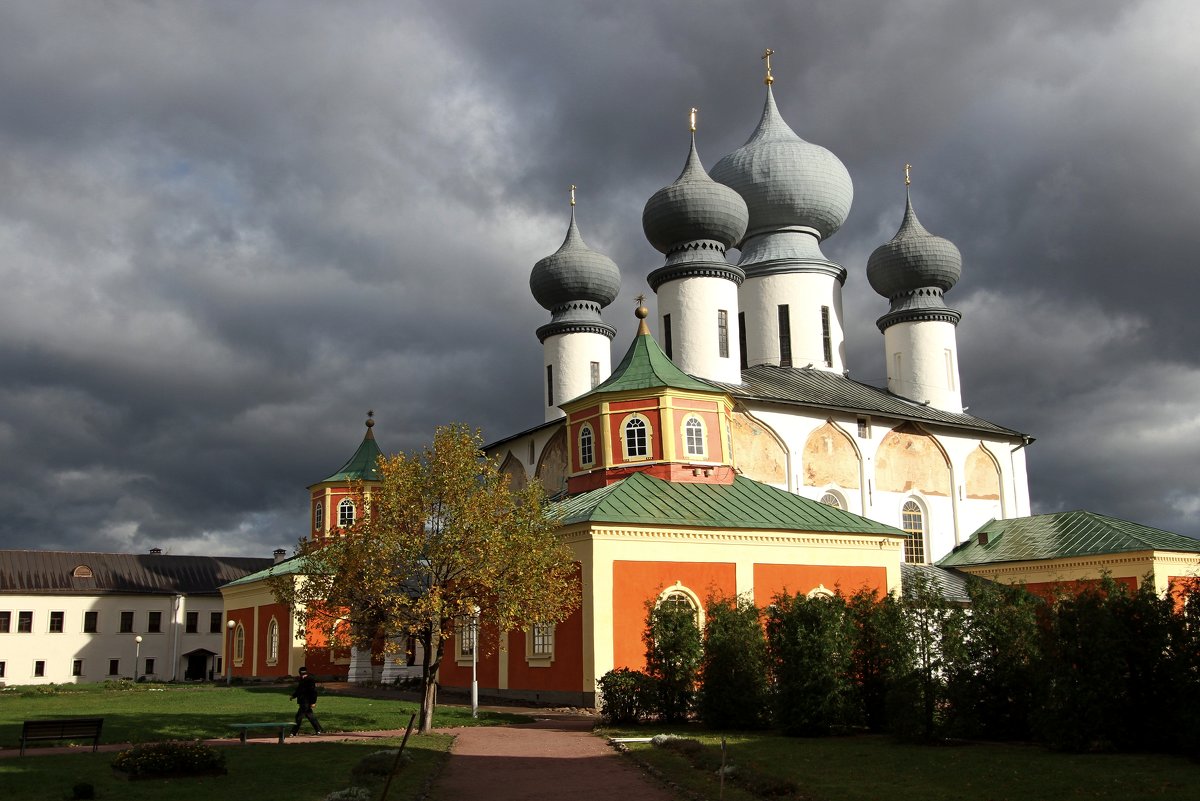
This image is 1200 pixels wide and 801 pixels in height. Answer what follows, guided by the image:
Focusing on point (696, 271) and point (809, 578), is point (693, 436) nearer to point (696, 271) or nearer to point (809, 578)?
point (809, 578)

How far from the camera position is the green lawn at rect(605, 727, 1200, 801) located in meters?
11.1

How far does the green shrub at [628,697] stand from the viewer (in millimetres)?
18906

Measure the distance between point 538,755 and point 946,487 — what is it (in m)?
22.6

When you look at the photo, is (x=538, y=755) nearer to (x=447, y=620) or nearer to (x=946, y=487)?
(x=447, y=620)

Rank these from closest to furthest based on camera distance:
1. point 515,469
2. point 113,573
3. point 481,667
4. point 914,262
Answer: point 481,667
point 515,469
point 914,262
point 113,573

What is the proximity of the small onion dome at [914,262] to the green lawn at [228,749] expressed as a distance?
22.7 m

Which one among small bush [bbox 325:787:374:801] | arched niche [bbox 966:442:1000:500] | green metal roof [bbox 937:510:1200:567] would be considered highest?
arched niche [bbox 966:442:1000:500]

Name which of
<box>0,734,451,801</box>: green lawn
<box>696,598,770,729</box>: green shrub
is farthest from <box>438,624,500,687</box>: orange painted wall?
<box>0,734,451,801</box>: green lawn

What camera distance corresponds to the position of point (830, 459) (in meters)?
32.3

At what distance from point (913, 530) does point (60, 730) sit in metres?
25.0

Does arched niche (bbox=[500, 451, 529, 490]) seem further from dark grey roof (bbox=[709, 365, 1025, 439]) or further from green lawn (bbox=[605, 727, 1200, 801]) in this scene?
green lawn (bbox=[605, 727, 1200, 801])

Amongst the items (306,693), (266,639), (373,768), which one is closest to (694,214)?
(306,693)

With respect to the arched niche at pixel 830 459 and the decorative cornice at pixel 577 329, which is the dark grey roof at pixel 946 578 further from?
the decorative cornice at pixel 577 329

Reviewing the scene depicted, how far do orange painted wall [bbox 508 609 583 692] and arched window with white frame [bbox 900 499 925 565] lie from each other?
13.8 meters
